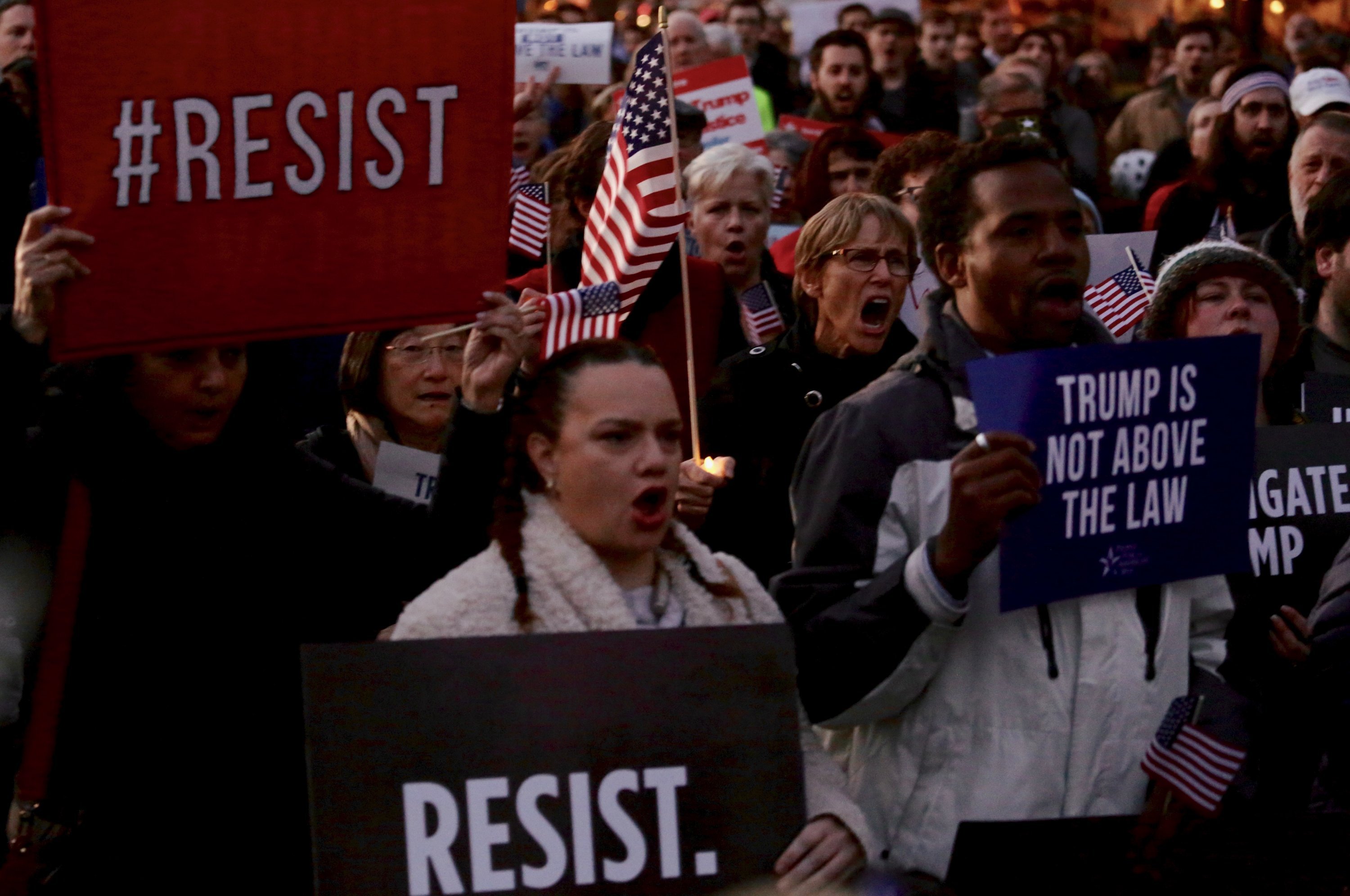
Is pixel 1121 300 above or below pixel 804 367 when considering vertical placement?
above

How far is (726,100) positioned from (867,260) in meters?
4.15

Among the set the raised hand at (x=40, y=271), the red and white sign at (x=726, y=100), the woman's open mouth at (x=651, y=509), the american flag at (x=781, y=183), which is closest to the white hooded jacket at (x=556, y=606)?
the woman's open mouth at (x=651, y=509)

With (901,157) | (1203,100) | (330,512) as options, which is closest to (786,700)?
(330,512)

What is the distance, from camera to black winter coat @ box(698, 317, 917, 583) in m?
5.46

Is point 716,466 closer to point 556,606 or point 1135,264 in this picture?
point 556,606

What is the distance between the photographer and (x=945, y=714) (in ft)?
12.0

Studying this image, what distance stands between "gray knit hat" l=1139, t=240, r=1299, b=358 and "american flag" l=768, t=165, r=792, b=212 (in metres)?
3.97

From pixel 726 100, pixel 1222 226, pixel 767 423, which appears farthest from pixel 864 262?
pixel 726 100

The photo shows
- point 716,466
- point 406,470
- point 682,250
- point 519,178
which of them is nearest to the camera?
point 716,466

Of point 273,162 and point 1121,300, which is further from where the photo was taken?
point 1121,300

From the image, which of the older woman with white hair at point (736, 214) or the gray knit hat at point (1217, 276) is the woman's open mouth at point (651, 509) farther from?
the older woman with white hair at point (736, 214)

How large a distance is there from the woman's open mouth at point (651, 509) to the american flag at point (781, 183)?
568cm

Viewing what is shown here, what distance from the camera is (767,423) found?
562cm

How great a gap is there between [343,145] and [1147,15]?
2379 centimetres
